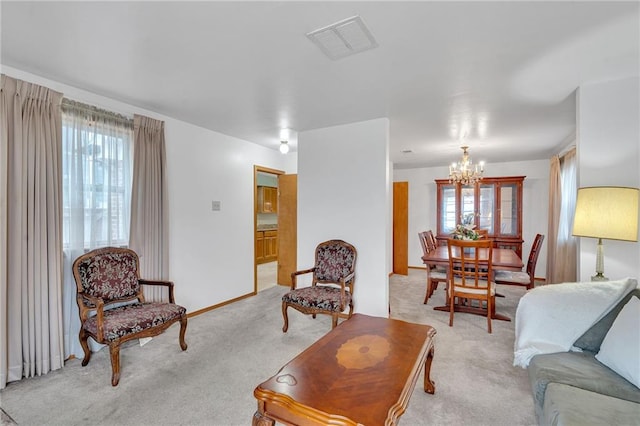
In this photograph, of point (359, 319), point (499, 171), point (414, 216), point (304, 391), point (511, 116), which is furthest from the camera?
point (414, 216)

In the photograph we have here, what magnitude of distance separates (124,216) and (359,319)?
2545mm

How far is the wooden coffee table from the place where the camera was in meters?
1.28

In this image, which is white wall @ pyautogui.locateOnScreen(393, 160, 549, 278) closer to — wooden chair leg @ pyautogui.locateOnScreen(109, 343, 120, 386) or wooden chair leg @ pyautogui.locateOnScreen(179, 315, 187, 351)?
wooden chair leg @ pyautogui.locateOnScreen(179, 315, 187, 351)

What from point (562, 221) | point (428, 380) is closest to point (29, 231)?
point (428, 380)

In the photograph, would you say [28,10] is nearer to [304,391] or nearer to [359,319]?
[304,391]

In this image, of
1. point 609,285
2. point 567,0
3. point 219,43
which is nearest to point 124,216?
point 219,43

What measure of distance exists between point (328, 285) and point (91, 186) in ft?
9.01

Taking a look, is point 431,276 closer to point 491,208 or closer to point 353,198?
point 353,198

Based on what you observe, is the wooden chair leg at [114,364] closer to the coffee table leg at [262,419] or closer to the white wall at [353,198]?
the coffee table leg at [262,419]

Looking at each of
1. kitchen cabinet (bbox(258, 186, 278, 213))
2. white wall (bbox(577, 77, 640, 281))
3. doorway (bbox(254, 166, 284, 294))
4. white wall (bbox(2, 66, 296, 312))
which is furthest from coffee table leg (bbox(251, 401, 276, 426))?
kitchen cabinet (bbox(258, 186, 278, 213))

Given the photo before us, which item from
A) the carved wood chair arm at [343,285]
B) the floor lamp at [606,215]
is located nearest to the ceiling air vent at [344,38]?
the floor lamp at [606,215]

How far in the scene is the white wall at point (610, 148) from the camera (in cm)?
229

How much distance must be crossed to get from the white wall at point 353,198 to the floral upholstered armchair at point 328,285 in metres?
0.17

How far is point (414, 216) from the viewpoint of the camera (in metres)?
6.95
